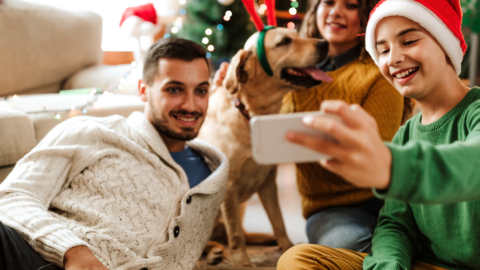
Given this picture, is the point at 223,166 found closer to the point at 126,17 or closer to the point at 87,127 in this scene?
the point at 87,127

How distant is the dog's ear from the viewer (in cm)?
145

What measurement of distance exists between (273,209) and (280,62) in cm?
63

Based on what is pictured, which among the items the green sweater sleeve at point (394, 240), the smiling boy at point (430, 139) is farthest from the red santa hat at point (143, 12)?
the green sweater sleeve at point (394, 240)

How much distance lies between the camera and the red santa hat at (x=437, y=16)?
0.70m

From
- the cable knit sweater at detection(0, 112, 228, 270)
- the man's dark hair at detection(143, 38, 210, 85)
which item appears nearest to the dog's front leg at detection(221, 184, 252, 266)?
the cable knit sweater at detection(0, 112, 228, 270)

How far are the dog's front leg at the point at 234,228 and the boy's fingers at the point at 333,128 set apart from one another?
3.73 feet

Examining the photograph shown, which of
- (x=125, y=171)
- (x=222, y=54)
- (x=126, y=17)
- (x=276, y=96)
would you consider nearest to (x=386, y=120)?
(x=276, y=96)

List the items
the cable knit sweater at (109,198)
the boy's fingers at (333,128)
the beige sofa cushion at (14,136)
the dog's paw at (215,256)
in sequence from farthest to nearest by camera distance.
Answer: the dog's paw at (215,256), the beige sofa cushion at (14,136), the cable knit sweater at (109,198), the boy's fingers at (333,128)

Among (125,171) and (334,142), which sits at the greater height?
(334,142)

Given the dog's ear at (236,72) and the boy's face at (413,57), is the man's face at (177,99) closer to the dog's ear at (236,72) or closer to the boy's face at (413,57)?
the dog's ear at (236,72)

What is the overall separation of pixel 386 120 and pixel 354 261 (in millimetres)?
580

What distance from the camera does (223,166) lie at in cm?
120

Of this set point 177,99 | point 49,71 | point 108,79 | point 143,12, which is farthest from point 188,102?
point 143,12

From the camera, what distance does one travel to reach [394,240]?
808 mm
